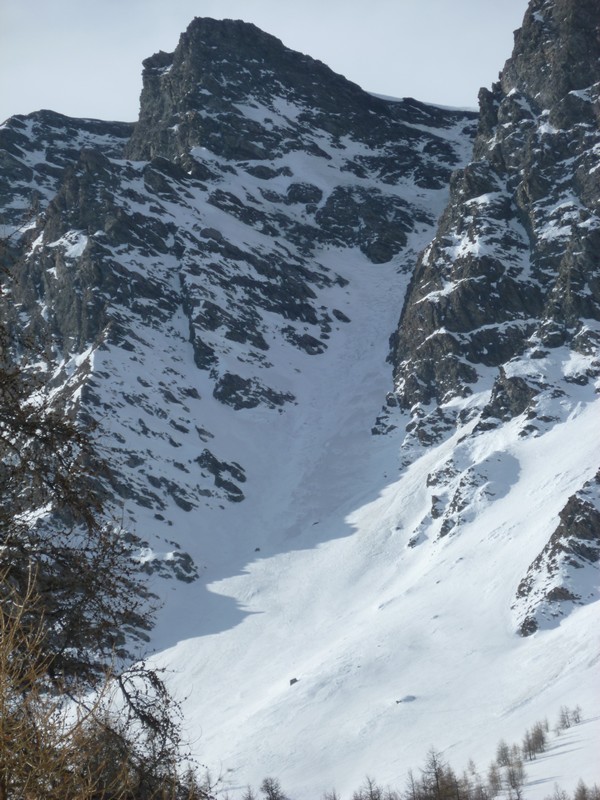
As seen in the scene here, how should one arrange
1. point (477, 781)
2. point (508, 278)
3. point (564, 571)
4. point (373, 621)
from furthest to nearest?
point (508, 278), point (373, 621), point (564, 571), point (477, 781)

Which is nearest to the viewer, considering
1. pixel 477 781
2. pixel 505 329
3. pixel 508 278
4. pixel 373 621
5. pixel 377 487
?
pixel 477 781

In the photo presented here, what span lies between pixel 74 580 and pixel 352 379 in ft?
589

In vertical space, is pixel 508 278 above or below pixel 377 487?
above

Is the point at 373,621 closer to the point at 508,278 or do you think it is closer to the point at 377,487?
the point at 377,487

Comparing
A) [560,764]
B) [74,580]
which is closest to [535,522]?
[560,764]

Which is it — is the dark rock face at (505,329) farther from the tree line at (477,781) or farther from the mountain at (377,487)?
the tree line at (477,781)

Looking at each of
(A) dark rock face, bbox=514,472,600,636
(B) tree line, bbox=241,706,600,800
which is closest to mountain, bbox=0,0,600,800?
(A) dark rock face, bbox=514,472,600,636

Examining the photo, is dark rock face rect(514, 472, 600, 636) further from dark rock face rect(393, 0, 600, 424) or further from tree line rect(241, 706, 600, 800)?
dark rock face rect(393, 0, 600, 424)

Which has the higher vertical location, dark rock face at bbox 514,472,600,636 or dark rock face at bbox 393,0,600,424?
dark rock face at bbox 393,0,600,424

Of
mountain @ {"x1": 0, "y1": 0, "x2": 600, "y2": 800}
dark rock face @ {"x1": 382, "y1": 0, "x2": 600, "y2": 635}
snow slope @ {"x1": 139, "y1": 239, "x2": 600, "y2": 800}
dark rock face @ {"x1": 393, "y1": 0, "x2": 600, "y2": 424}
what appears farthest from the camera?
dark rock face @ {"x1": 393, "y1": 0, "x2": 600, "y2": 424}

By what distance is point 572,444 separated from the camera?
138 meters

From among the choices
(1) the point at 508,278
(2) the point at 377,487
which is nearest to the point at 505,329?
(1) the point at 508,278

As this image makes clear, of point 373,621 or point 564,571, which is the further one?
point 373,621

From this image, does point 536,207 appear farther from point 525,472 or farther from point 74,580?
point 74,580
